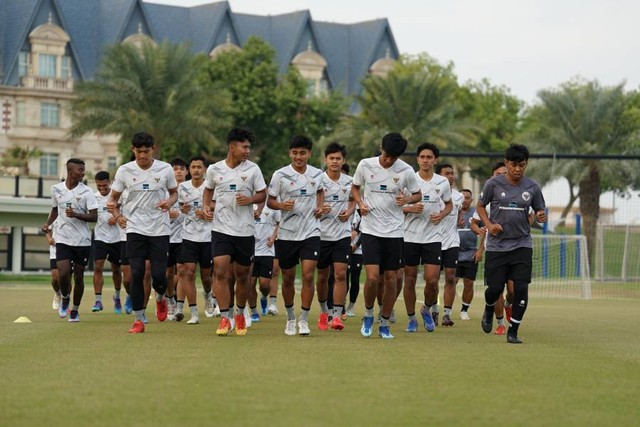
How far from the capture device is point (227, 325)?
51.9 ft

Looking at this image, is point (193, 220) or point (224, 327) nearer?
point (224, 327)

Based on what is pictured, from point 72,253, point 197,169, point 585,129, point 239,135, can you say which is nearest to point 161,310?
point 72,253

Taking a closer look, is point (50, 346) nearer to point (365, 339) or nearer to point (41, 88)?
point (365, 339)

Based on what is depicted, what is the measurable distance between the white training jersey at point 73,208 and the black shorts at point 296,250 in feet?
12.6

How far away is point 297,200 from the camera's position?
1620cm

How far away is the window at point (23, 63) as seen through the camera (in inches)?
3711

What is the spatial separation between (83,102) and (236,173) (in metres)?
47.3

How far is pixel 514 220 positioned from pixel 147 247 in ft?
14.6

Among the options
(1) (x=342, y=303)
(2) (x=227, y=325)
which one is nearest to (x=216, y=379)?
(2) (x=227, y=325)

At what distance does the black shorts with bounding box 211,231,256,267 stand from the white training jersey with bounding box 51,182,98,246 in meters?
3.74

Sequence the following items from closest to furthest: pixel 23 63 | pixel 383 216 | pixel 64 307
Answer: pixel 383 216 → pixel 64 307 → pixel 23 63

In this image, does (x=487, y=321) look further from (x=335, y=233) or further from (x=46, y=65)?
(x=46, y=65)

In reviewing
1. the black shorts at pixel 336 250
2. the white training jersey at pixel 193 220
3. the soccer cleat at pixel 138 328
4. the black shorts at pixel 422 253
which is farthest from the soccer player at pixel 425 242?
the soccer cleat at pixel 138 328

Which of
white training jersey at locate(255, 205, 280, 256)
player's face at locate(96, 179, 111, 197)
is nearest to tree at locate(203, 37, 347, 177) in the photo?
player's face at locate(96, 179, 111, 197)
